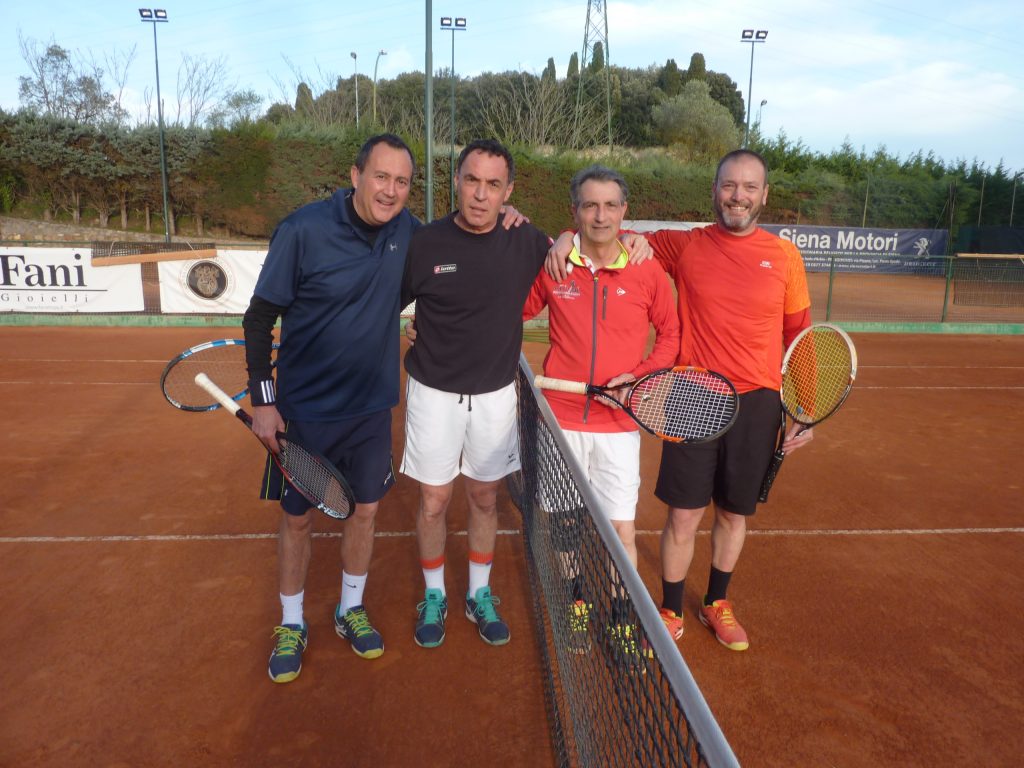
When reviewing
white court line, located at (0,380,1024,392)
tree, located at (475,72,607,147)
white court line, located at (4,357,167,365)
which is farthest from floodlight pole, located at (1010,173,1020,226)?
white court line, located at (4,357,167,365)

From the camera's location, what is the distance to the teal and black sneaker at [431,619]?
10.8 ft

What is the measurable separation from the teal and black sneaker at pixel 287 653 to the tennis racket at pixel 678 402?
1.53 meters

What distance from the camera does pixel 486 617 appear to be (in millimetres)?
3402

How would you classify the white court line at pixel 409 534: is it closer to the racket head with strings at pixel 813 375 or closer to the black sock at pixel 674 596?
the black sock at pixel 674 596

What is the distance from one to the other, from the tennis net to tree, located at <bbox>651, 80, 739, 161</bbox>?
4230cm

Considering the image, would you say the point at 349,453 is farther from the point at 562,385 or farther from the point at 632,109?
the point at 632,109

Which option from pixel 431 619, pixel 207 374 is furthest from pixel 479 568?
pixel 207 374

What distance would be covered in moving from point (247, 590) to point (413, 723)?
4.74 feet

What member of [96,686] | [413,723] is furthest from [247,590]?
[413,723]

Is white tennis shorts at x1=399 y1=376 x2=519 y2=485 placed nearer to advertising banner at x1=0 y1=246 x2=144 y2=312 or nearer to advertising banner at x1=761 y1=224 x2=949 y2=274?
advertising banner at x1=0 y1=246 x2=144 y2=312

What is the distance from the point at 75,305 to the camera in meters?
13.4

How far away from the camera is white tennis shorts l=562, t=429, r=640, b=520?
3.20 metres

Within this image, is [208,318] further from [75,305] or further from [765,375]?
[765,375]

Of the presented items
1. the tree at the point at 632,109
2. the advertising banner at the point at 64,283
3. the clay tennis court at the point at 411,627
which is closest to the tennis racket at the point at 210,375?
the clay tennis court at the point at 411,627
